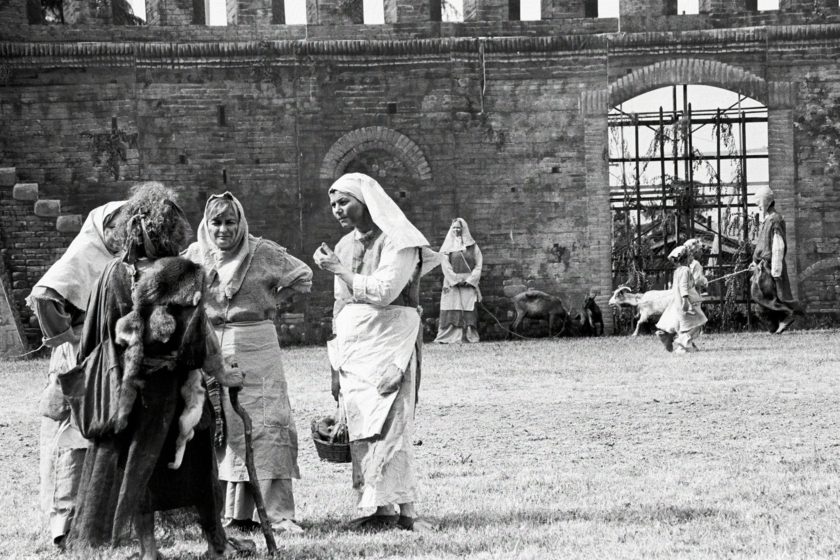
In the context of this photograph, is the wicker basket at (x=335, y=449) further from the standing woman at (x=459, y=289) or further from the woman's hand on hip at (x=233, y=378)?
the standing woman at (x=459, y=289)

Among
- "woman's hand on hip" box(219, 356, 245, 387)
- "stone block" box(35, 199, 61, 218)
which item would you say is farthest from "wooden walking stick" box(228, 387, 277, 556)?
"stone block" box(35, 199, 61, 218)

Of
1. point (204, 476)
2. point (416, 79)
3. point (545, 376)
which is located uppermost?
point (416, 79)

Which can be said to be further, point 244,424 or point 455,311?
point 455,311

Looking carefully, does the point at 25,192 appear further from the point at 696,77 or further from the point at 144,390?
the point at 144,390

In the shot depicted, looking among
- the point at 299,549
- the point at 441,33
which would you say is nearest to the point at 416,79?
the point at 441,33

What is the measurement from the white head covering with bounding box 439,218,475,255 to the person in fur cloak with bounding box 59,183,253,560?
13519mm

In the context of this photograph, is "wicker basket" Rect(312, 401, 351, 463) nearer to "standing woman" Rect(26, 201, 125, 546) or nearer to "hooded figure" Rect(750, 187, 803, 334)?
"standing woman" Rect(26, 201, 125, 546)

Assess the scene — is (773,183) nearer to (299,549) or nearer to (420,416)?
(420,416)

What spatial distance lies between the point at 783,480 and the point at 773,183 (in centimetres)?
1332

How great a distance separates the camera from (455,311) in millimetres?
18797

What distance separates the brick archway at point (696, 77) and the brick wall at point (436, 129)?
0.07ft

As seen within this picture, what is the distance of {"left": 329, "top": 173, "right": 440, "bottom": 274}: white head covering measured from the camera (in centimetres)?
610

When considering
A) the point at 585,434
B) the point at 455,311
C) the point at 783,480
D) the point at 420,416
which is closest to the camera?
the point at 783,480

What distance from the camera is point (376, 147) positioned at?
1959 centimetres
